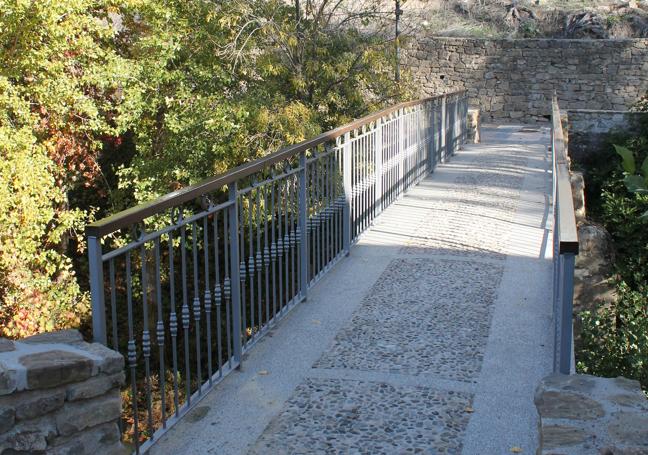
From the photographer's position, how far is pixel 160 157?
45.8 feet

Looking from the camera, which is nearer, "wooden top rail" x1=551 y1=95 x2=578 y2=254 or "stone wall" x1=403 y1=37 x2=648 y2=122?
"wooden top rail" x1=551 y1=95 x2=578 y2=254

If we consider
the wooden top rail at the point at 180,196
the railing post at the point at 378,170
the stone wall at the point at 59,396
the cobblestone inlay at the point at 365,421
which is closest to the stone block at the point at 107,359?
the stone wall at the point at 59,396

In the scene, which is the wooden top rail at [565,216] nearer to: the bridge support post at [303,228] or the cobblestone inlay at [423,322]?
the cobblestone inlay at [423,322]

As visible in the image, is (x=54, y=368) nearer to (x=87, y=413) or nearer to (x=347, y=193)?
(x=87, y=413)

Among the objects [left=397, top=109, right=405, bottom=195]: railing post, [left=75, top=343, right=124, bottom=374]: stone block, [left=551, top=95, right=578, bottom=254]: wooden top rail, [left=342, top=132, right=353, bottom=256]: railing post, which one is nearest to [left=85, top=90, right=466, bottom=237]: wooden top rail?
[left=75, top=343, right=124, bottom=374]: stone block

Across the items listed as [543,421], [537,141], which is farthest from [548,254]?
[537,141]

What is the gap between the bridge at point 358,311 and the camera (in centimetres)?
338

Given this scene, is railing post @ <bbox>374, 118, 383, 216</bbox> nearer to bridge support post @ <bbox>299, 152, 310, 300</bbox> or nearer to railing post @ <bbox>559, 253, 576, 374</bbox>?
bridge support post @ <bbox>299, 152, 310, 300</bbox>

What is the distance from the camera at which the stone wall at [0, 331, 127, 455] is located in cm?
271

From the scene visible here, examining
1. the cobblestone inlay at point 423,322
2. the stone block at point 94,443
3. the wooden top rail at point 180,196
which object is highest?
the wooden top rail at point 180,196

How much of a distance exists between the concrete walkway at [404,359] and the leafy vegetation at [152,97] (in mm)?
5803

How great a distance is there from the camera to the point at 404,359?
170 inches

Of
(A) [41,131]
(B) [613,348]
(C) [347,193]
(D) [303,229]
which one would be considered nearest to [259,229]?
(D) [303,229]

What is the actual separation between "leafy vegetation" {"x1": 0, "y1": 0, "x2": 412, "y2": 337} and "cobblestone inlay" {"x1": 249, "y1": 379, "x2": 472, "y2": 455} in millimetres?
8123
